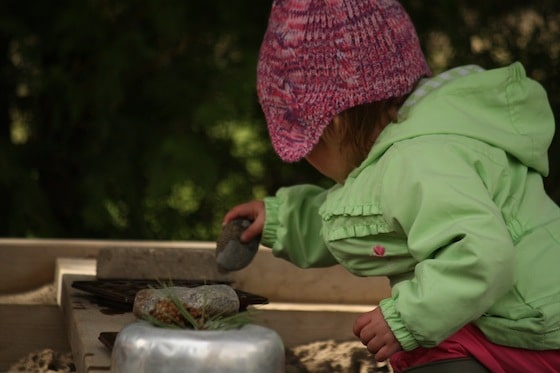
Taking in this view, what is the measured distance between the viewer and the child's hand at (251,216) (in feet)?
9.04

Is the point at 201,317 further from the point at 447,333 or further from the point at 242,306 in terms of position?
the point at 242,306

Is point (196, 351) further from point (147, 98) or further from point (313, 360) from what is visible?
point (147, 98)

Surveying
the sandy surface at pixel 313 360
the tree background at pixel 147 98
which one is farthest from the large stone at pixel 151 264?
the tree background at pixel 147 98

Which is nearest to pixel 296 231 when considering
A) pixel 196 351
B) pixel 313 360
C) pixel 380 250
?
Result: pixel 313 360

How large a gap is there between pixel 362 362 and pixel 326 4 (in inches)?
36.7

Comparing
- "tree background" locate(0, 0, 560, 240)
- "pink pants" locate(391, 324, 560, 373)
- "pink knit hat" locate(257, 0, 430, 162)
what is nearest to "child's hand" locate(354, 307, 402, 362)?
"pink pants" locate(391, 324, 560, 373)

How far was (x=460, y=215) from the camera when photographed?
202cm

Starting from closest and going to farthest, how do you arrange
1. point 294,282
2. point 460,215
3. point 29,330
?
point 460,215 < point 29,330 < point 294,282

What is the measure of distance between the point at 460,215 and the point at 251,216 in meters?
0.89

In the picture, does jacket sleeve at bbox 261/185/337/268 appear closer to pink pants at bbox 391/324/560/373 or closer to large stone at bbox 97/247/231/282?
large stone at bbox 97/247/231/282

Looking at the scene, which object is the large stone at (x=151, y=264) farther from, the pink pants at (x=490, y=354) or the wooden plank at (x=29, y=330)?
the pink pants at (x=490, y=354)

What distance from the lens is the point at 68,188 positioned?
480cm

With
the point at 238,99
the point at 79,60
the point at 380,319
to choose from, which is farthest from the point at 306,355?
the point at 79,60

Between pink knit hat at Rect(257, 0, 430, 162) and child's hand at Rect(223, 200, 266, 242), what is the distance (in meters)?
0.38
